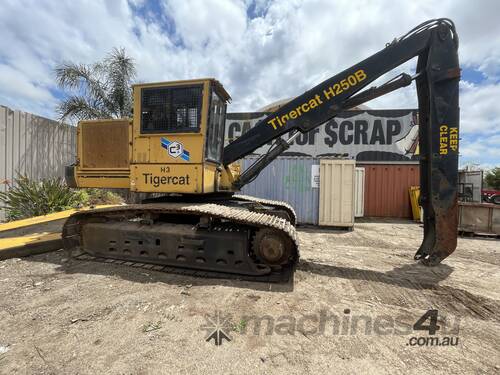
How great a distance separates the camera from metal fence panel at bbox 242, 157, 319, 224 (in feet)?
33.1

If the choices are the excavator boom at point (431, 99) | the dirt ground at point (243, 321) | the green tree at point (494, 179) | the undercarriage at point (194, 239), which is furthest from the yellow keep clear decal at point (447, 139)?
the green tree at point (494, 179)

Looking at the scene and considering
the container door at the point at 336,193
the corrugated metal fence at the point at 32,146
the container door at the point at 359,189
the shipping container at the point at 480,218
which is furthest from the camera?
the container door at the point at 359,189

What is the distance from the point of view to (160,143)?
440 cm

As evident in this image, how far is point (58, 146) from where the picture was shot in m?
9.72

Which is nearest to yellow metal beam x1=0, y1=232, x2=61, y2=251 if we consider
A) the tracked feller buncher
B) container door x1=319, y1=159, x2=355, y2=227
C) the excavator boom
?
the tracked feller buncher

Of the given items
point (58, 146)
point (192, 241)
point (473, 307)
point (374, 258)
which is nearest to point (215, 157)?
point (192, 241)

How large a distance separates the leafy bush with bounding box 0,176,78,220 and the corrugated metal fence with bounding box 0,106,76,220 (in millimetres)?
357

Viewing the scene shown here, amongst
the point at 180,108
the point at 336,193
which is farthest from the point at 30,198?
the point at 336,193

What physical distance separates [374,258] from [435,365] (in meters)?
3.53

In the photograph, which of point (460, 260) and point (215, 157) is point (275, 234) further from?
point (460, 260)

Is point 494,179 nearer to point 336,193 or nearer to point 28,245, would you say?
point 336,193

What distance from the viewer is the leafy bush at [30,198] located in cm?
778

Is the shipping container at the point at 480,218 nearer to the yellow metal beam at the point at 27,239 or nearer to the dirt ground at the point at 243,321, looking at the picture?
the dirt ground at the point at 243,321

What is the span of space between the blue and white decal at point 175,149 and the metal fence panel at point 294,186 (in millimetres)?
6441
